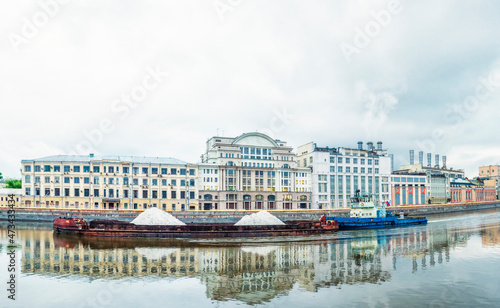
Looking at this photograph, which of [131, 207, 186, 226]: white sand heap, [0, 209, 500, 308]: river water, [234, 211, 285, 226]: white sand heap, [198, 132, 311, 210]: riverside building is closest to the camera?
[0, 209, 500, 308]: river water

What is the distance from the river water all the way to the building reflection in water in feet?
0.29

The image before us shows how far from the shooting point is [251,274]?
30344 millimetres

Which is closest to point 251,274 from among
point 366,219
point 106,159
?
point 366,219

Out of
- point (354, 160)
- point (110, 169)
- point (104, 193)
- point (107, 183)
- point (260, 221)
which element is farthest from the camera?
point (354, 160)

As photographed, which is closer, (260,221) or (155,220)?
(155,220)

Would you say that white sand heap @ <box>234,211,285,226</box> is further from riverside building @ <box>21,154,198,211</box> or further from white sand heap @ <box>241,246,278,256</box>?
riverside building @ <box>21,154,198,211</box>

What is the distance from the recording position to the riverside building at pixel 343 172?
11262cm

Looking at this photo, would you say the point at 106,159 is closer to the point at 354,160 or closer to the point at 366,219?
the point at 366,219

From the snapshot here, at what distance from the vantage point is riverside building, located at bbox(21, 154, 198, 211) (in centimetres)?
9100

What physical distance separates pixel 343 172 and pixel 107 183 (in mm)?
66805

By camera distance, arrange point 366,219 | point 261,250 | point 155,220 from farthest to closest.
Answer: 1. point 366,219
2. point 155,220
3. point 261,250

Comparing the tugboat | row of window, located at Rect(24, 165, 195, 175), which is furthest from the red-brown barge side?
row of window, located at Rect(24, 165, 195, 175)

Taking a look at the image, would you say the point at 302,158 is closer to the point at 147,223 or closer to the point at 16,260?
the point at 147,223

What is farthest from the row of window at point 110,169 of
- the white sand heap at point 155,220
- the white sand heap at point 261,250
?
the white sand heap at point 261,250
